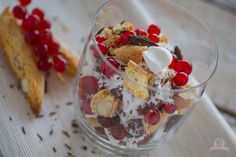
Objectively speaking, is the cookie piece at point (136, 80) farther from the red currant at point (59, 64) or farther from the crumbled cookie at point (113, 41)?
the red currant at point (59, 64)

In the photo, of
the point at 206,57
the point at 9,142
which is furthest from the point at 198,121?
the point at 9,142

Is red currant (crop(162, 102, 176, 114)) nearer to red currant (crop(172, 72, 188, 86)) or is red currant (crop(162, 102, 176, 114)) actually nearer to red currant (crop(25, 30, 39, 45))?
red currant (crop(172, 72, 188, 86))

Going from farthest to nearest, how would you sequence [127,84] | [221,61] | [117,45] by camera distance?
1. [221,61]
2. [117,45]
3. [127,84]

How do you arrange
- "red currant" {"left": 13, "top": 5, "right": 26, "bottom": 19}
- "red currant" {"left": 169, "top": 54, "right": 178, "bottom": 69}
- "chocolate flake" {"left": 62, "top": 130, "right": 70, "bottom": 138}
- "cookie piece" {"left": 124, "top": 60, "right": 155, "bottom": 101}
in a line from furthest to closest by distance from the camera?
"red currant" {"left": 13, "top": 5, "right": 26, "bottom": 19} < "chocolate flake" {"left": 62, "top": 130, "right": 70, "bottom": 138} < "red currant" {"left": 169, "top": 54, "right": 178, "bottom": 69} < "cookie piece" {"left": 124, "top": 60, "right": 155, "bottom": 101}

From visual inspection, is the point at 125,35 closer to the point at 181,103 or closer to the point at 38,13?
the point at 181,103

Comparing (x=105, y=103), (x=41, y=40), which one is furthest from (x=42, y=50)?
(x=105, y=103)

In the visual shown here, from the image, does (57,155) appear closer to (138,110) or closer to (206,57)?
(138,110)

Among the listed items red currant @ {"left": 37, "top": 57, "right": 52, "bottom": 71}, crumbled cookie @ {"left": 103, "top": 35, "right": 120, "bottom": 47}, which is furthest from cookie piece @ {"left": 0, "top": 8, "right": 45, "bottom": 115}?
crumbled cookie @ {"left": 103, "top": 35, "right": 120, "bottom": 47}
